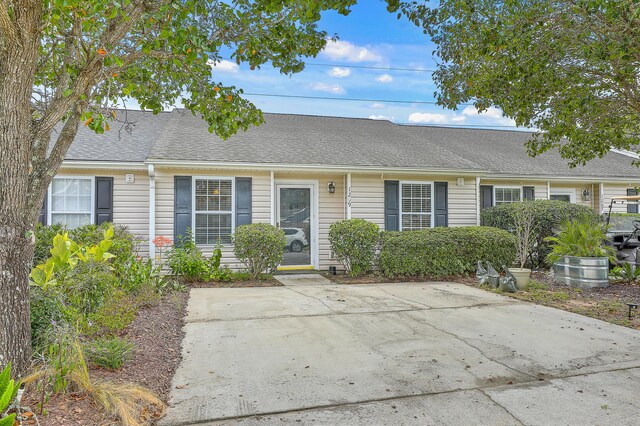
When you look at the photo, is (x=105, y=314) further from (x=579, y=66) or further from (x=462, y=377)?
(x=579, y=66)

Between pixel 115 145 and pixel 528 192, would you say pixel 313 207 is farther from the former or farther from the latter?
pixel 528 192

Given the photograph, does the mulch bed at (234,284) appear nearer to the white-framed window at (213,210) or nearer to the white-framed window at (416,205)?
the white-framed window at (213,210)

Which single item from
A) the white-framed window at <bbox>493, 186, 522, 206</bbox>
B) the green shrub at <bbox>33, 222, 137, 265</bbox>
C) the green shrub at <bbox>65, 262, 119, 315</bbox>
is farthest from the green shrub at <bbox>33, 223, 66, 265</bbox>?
the white-framed window at <bbox>493, 186, 522, 206</bbox>

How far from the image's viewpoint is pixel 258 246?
8.10 metres

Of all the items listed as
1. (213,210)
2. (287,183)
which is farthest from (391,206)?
(213,210)

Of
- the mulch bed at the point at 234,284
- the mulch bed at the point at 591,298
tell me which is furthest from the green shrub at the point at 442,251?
the mulch bed at the point at 234,284

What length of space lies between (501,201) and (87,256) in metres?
10.5

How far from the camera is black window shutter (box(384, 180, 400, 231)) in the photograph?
32.6 ft

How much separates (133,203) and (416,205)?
6669 mm

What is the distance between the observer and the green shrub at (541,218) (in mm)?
9695

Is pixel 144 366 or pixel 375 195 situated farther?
pixel 375 195

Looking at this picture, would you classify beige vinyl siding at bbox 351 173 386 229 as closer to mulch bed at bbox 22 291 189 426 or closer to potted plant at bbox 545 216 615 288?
potted plant at bbox 545 216 615 288

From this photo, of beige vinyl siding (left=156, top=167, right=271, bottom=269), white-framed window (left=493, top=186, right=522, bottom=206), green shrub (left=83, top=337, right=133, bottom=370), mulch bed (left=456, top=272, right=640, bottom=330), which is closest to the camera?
green shrub (left=83, top=337, right=133, bottom=370)

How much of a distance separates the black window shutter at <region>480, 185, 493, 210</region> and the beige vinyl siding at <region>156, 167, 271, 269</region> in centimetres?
588
